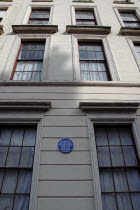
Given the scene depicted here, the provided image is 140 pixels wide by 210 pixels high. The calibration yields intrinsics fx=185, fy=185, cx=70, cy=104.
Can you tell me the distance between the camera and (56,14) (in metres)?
11.0

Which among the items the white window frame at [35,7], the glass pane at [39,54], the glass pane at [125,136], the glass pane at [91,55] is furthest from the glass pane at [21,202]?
the white window frame at [35,7]

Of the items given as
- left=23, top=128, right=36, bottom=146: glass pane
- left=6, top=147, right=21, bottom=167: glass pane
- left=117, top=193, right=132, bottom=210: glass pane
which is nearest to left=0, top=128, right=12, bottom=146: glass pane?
left=6, top=147, right=21, bottom=167: glass pane

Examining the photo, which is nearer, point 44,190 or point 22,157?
point 44,190

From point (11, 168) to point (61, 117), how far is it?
198 centimetres

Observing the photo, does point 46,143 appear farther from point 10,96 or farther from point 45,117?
point 10,96

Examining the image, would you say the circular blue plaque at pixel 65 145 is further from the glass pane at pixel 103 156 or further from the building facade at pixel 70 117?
the glass pane at pixel 103 156

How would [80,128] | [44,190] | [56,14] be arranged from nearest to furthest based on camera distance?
1. [44,190]
2. [80,128]
3. [56,14]

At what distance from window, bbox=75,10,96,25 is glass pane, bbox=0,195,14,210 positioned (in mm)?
9570

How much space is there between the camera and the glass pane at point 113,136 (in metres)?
5.35

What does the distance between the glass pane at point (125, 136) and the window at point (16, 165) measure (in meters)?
2.58

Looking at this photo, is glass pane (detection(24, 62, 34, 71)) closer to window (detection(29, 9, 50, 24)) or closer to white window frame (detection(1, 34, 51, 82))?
white window frame (detection(1, 34, 51, 82))

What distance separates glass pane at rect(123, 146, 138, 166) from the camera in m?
4.96

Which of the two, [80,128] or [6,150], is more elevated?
[80,128]

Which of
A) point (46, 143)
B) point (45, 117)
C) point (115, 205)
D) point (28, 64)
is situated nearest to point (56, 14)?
point (28, 64)
